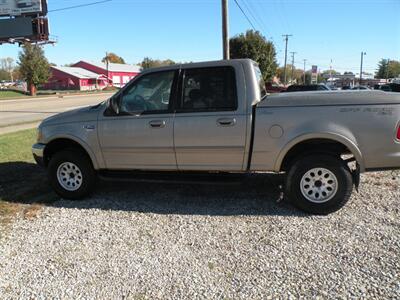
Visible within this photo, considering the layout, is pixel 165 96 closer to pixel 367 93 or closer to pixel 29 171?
pixel 367 93

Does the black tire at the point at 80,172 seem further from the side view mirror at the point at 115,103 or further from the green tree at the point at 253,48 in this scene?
the green tree at the point at 253,48

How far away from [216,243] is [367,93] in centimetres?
259

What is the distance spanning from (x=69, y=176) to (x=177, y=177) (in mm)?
1696

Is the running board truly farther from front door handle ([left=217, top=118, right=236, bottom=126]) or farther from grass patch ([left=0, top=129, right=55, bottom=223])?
grass patch ([left=0, top=129, right=55, bottom=223])

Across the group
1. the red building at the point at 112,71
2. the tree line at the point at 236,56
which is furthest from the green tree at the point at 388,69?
the tree line at the point at 236,56

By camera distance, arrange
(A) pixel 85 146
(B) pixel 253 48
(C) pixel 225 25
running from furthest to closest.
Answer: (B) pixel 253 48 < (C) pixel 225 25 < (A) pixel 85 146

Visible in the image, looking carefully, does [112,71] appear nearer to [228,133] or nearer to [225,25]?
[225,25]

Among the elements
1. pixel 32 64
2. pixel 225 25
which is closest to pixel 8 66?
pixel 32 64

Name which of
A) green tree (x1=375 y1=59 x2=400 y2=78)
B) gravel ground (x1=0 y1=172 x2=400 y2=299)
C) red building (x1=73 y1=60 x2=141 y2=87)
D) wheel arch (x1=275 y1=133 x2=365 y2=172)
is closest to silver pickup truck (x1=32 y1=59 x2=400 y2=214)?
wheel arch (x1=275 y1=133 x2=365 y2=172)

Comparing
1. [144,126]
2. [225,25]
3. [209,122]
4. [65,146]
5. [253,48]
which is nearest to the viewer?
[209,122]

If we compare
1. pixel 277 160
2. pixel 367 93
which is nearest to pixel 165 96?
pixel 277 160

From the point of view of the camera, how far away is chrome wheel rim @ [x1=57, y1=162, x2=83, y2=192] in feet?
19.7

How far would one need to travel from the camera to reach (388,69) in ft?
462

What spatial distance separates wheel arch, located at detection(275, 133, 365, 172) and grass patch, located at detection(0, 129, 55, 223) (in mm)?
3388
